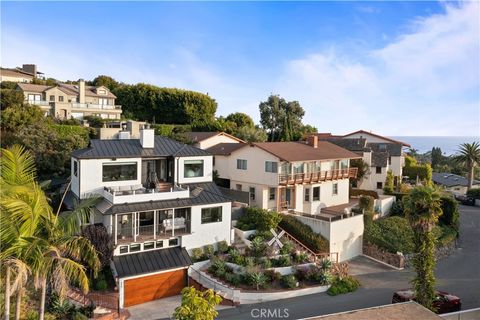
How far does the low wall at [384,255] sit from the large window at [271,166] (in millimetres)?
10086

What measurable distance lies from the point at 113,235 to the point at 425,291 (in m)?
18.7

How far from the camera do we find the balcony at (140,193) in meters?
24.6

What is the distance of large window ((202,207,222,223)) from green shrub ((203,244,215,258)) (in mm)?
1751

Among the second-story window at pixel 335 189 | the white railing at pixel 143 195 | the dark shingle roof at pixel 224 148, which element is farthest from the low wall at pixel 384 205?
the white railing at pixel 143 195

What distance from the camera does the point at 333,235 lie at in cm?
3009

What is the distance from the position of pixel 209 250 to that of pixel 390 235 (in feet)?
55.6

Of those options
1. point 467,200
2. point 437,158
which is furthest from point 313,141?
point 437,158

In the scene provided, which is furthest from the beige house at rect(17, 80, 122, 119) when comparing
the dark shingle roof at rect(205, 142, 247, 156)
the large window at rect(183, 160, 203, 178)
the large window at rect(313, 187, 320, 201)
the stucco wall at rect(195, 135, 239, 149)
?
the large window at rect(313, 187, 320, 201)

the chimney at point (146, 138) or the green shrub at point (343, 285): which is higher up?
the chimney at point (146, 138)

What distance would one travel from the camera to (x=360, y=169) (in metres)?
46.0

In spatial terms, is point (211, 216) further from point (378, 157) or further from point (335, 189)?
point (378, 157)

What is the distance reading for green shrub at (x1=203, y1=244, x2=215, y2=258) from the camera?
2642 centimetres

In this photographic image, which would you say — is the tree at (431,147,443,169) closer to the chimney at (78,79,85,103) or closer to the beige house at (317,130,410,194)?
the beige house at (317,130,410,194)

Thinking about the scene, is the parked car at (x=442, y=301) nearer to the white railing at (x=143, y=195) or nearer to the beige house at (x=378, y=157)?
the white railing at (x=143, y=195)
